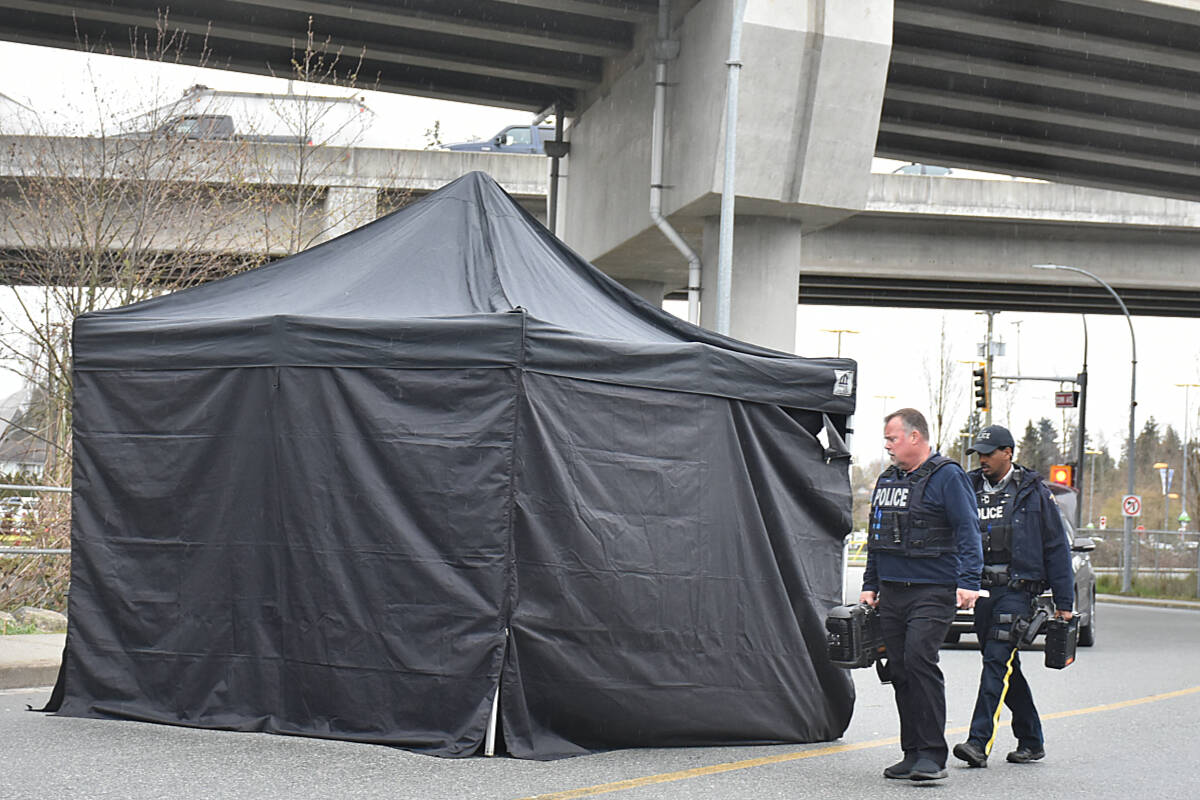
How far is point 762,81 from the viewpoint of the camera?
18.3m

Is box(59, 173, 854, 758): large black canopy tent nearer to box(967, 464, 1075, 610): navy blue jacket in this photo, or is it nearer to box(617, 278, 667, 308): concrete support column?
box(967, 464, 1075, 610): navy blue jacket

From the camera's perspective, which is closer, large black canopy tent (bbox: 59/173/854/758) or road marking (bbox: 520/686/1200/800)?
road marking (bbox: 520/686/1200/800)

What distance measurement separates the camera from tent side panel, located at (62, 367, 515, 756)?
7980 millimetres

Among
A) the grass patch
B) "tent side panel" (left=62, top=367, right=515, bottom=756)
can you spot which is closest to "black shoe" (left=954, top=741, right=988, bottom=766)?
"tent side panel" (left=62, top=367, right=515, bottom=756)

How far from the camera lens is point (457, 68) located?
73.9ft

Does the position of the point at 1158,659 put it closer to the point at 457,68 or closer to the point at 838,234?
the point at 457,68

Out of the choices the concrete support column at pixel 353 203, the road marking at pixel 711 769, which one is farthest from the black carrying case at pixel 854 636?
the concrete support column at pixel 353 203

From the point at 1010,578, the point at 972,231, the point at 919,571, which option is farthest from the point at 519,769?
the point at 972,231

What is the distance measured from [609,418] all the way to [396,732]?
7.03ft

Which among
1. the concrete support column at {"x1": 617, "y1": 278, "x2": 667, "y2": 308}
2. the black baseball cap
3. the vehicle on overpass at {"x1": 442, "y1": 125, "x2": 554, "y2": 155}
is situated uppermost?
the vehicle on overpass at {"x1": 442, "y1": 125, "x2": 554, "y2": 155}

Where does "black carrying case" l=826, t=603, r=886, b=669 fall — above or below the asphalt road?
above

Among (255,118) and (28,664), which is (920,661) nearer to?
(28,664)

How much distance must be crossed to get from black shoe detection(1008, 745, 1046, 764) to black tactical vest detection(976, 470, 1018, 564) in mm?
1158

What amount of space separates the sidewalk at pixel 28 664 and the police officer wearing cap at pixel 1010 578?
6.38 metres
